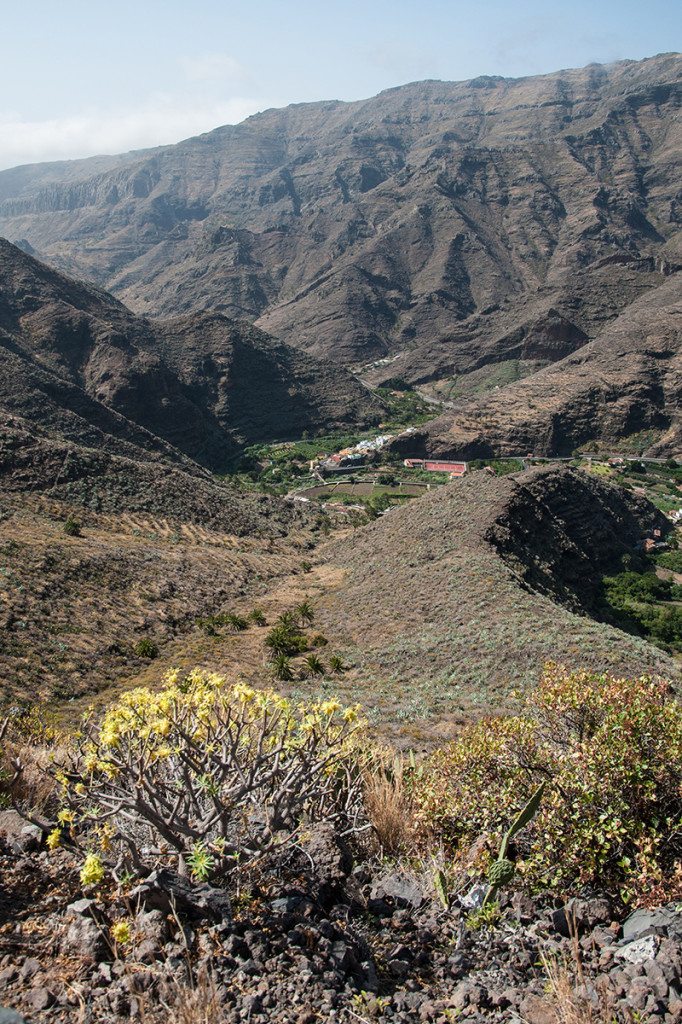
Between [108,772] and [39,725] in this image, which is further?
[39,725]

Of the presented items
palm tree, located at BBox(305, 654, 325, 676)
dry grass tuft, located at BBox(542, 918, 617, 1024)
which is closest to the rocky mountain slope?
palm tree, located at BBox(305, 654, 325, 676)

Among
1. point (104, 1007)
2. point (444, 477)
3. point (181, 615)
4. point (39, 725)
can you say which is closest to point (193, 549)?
point (181, 615)

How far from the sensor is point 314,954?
15.2 feet

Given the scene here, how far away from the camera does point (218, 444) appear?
90188mm

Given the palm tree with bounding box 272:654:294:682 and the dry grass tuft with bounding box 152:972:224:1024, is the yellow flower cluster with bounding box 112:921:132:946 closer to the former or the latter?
the dry grass tuft with bounding box 152:972:224:1024

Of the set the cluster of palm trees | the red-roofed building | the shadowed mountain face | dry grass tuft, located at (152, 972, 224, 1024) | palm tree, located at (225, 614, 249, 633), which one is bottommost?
palm tree, located at (225, 614, 249, 633)

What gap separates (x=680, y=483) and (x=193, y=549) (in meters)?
65.1

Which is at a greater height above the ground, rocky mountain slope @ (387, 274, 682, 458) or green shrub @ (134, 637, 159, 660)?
rocky mountain slope @ (387, 274, 682, 458)

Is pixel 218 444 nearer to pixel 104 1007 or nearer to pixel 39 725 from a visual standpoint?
pixel 39 725

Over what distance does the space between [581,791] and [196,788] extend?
345 centimetres

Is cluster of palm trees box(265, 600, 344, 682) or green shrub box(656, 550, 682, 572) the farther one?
green shrub box(656, 550, 682, 572)

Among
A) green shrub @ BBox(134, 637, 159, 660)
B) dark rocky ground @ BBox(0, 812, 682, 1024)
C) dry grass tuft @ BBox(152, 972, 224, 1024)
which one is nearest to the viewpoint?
dry grass tuft @ BBox(152, 972, 224, 1024)

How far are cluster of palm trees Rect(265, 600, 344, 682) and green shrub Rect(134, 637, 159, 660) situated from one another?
13.9 feet

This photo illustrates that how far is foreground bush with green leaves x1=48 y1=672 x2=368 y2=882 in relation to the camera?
5.25 metres
